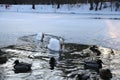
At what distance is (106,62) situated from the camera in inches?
592

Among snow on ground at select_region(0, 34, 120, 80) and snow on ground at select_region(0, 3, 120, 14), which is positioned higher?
snow on ground at select_region(0, 34, 120, 80)

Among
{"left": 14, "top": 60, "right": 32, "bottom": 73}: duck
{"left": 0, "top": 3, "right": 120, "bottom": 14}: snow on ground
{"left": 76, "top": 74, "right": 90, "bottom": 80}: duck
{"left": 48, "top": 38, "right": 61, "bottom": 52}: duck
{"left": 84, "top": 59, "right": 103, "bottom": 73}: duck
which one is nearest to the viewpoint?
{"left": 76, "top": 74, "right": 90, "bottom": 80}: duck

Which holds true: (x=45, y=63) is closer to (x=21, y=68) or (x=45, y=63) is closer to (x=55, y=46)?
(x=21, y=68)

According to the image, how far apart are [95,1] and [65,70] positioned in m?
50.4

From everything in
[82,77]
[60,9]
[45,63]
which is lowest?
[60,9]

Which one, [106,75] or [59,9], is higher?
[106,75]

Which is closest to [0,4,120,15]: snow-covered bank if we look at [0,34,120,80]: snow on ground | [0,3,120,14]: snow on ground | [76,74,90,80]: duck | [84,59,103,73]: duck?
[0,3,120,14]: snow on ground

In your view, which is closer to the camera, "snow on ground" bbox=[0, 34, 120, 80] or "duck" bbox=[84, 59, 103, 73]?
"snow on ground" bbox=[0, 34, 120, 80]

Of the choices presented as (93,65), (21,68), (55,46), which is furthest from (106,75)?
(55,46)

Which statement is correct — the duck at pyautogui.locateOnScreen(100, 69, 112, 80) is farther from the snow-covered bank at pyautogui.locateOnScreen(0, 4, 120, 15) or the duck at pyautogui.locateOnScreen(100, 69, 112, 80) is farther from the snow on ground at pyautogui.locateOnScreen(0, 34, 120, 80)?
the snow-covered bank at pyautogui.locateOnScreen(0, 4, 120, 15)

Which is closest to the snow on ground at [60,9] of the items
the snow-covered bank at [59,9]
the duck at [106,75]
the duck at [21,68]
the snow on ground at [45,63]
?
the snow-covered bank at [59,9]

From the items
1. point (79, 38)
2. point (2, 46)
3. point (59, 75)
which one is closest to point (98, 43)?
point (79, 38)

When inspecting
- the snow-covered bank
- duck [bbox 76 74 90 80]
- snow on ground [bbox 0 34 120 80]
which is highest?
duck [bbox 76 74 90 80]

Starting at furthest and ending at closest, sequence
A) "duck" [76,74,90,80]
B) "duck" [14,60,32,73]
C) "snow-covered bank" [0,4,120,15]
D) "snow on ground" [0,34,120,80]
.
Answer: "snow-covered bank" [0,4,120,15]
"duck" [14,60,32,73]
"snow on ground" [0,34,120,80]
"duck" [76,74,90,80]
